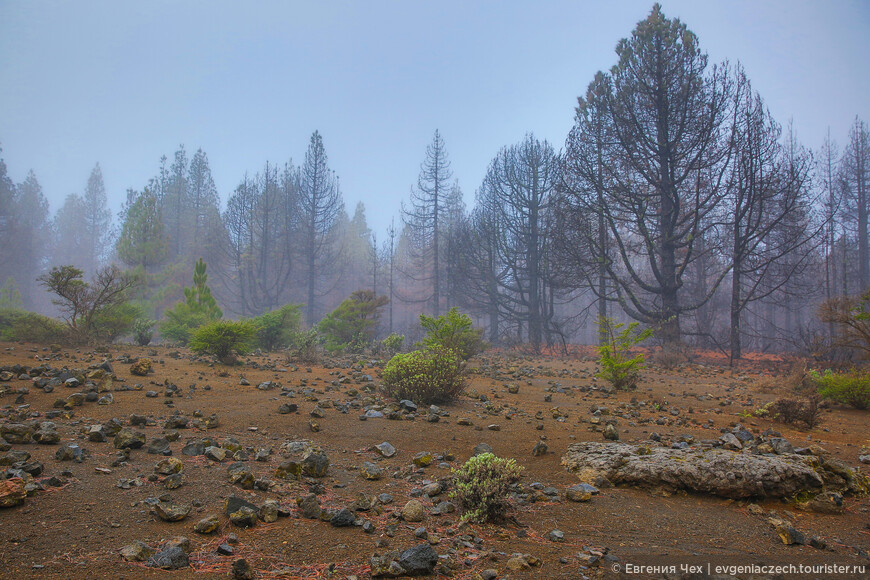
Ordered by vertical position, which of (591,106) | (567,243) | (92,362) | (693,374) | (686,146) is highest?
(591,106)

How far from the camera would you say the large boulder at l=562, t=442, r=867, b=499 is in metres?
3.17

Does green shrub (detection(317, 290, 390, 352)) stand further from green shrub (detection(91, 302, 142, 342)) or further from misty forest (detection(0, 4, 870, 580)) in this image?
green shrub (detection(91, 302, 142, 342))

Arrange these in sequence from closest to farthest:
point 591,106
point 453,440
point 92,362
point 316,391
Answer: point 453,440
point 316,391
point 92,362
point 591,106

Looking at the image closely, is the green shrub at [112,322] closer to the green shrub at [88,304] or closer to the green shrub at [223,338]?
the green shrub at [88,304]

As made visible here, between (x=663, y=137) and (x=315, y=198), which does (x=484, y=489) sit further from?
(x=315, y=198)

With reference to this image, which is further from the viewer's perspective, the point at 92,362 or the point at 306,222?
the point at 306,222

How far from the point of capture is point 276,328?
1293cm

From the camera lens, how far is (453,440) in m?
4.31

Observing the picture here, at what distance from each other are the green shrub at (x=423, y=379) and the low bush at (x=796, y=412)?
4339mm

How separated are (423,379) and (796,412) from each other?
5055mm

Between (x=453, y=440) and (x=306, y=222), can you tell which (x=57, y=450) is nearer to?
(x=453, y=440)

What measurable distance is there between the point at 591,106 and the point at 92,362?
64.1 feet

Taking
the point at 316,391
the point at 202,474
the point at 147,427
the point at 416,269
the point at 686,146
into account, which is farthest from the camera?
the point at 416,269

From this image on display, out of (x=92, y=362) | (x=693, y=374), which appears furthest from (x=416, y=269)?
(x=92, y=362)
